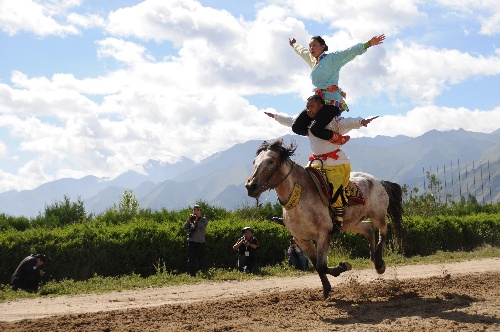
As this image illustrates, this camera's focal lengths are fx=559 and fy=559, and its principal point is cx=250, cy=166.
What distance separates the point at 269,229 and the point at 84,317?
38.9 ft

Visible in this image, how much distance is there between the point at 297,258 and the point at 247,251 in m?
1.81

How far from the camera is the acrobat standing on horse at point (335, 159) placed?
9.41 m

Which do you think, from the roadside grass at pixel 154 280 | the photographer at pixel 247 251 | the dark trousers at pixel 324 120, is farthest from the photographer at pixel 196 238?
the dark trousers at pixel 324 120

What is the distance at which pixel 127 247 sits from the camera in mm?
17734

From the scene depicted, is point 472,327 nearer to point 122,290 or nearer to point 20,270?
point 122,290

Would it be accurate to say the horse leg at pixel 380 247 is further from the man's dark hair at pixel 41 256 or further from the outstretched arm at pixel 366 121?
the man's dark hair at pixel 41 256

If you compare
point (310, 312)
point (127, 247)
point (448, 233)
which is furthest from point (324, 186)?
point (448, 233)

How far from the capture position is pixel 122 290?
14.4 metres

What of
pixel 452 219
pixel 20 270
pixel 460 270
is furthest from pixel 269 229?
pixel 452 219

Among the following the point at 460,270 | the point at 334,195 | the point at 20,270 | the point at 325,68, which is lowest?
the point at 460,270

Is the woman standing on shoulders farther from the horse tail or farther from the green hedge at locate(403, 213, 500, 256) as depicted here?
the green hedge at locate(403, 213, 500, 256)

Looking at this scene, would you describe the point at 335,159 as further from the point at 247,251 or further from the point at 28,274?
the point at 28,274

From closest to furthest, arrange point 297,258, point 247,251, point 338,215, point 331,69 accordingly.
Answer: point 338,215, point 331,69, point 247,251, point 297,258

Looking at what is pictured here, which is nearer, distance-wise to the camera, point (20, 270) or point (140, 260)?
point (20, 270)
